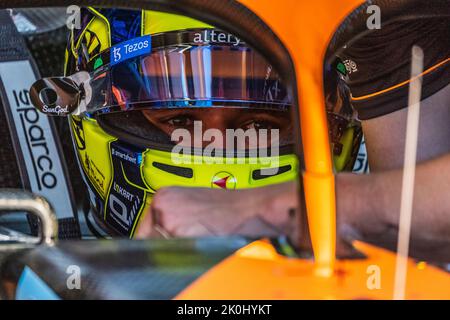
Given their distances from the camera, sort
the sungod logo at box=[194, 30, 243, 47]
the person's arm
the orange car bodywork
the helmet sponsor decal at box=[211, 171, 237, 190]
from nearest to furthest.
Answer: the orange car bodywork → the person's arm → the sungod logo at box=[194, 30, 243, 47] → the helmet sponsor decal at box=[211, 171, 237, 190]

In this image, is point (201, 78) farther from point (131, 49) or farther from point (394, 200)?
point (394, 200)

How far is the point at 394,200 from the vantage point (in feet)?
2.73

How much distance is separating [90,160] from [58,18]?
56 cm

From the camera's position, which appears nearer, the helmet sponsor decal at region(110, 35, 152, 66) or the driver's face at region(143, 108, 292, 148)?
the helmet sponsor decal at region(110, 35, 152, 66)

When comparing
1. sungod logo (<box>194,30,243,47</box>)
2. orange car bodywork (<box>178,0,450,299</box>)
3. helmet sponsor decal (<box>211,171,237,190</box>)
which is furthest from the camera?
helmet sponsor decal (<box>211,171,237,190</box>)

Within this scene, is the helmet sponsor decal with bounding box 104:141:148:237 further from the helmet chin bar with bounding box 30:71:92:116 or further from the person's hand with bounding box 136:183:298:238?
the person's hand with bounding box 136:183:298:238

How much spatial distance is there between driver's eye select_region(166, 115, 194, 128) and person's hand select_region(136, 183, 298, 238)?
2.09 feet

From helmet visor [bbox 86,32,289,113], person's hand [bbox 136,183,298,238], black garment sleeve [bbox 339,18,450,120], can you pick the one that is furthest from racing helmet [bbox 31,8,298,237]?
person's hand [bbox 136,183,298,238]

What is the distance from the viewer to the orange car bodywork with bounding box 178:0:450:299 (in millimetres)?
694

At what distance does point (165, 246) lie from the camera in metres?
0.73

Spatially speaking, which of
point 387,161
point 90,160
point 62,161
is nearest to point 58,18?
point 62,161

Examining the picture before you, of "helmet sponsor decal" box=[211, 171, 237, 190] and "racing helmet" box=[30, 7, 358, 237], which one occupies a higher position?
"racing helmet" box=[30, 7, 358, 237]

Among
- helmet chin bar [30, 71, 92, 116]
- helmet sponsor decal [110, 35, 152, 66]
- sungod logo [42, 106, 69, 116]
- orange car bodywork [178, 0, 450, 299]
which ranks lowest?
orange car bodywork [178, 0, 450, 299]

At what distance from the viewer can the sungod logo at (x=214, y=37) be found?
1.35 metres
